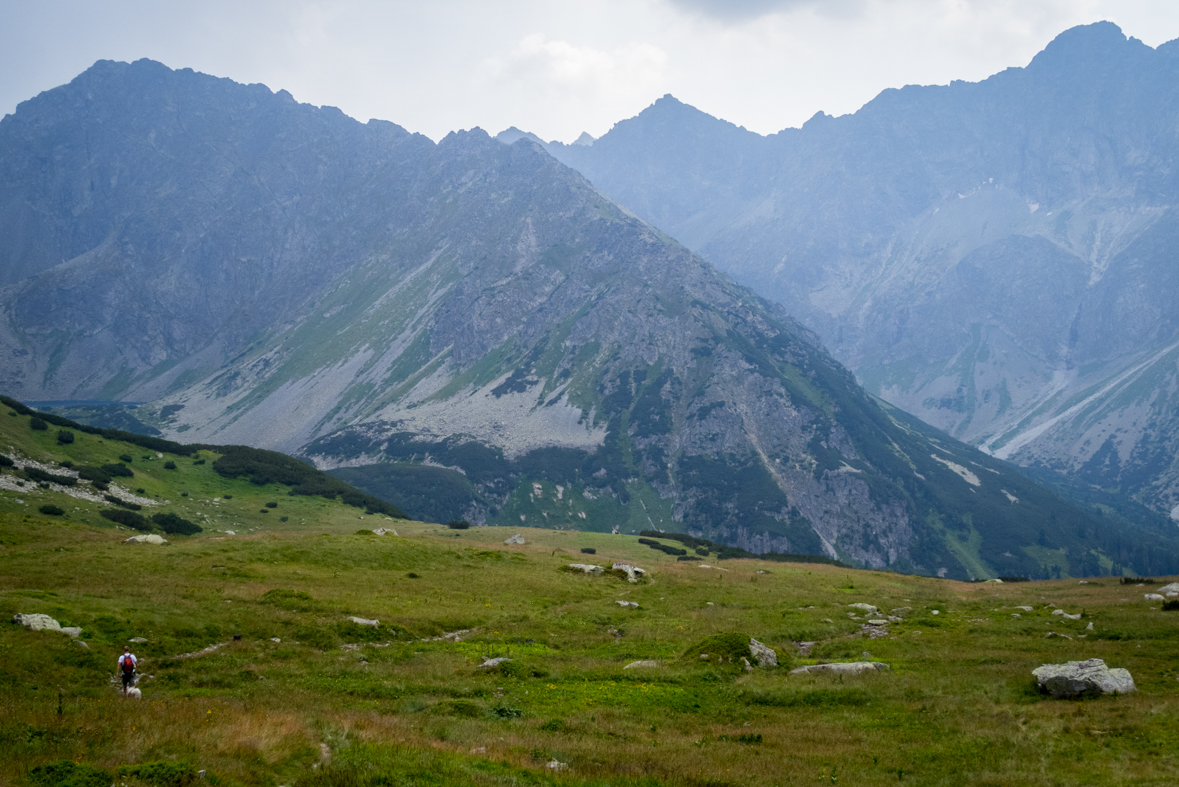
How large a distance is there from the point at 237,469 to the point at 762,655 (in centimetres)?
→ 9124

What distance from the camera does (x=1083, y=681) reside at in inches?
969

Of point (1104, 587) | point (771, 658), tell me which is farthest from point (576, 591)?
point (1104, 587)

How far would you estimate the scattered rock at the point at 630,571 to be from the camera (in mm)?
57344

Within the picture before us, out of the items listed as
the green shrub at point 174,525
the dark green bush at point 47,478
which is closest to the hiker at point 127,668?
the green shrub at point 174,525

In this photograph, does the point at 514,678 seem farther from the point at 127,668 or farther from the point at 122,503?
the point at 122,503

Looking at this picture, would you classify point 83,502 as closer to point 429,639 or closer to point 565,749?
point 429,639

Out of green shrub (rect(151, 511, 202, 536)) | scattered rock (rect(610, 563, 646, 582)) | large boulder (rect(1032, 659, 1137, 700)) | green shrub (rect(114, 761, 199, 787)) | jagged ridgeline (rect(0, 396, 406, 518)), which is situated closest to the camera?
green shrub (rect(114, 761, 199, 787))

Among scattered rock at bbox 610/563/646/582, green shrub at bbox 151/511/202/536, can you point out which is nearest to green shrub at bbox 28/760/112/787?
scattered rock at bbox 610/563/646/582

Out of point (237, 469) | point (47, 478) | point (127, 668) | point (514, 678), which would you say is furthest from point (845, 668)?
point (237, 469)

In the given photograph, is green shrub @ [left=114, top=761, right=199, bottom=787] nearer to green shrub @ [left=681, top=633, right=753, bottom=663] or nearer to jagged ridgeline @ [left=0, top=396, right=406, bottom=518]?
green shrub @ [left=681, top=633, right=753, bottom=663]

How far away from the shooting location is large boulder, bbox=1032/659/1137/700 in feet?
80.6

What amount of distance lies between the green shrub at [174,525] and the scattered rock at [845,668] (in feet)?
215

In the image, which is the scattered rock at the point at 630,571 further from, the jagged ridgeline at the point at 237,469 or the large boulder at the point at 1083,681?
the jagged ridgeline at the point at 237,469

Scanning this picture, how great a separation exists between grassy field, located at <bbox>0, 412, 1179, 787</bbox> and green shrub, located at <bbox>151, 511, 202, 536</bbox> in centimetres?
1330
